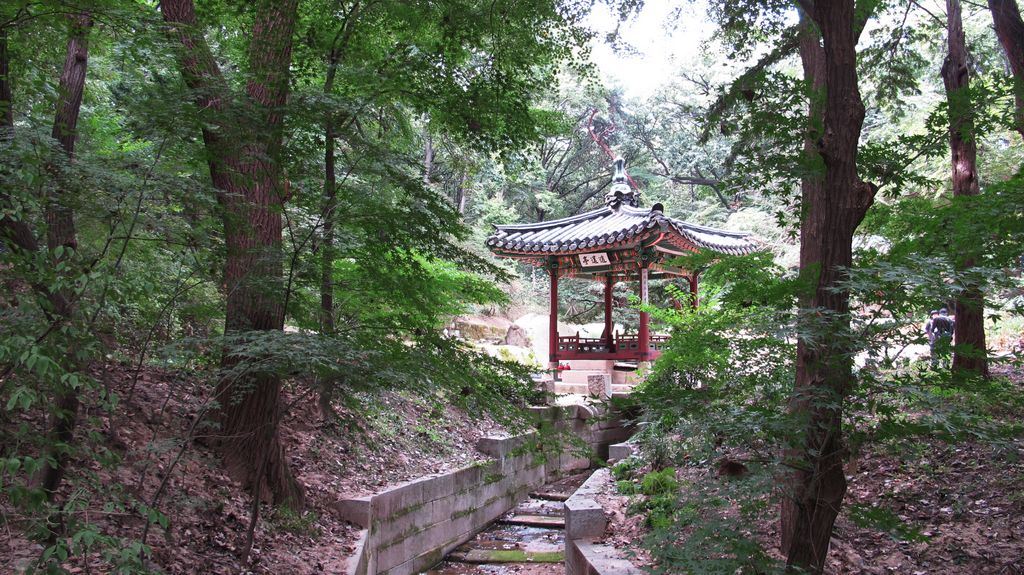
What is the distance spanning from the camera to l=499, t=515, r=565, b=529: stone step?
806 centimetres

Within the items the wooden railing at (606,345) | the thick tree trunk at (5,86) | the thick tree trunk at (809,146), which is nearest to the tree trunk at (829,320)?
the thick tree trunk at (809,146)

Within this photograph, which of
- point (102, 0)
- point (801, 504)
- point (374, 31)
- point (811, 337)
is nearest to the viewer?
point (811, 337)

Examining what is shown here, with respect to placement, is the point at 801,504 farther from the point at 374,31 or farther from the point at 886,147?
the point at 374,31

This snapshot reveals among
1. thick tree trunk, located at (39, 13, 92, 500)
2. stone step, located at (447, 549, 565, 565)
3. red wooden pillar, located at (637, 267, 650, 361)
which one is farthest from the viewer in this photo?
red wooden pillar, located at (637, 267, 650, 361)

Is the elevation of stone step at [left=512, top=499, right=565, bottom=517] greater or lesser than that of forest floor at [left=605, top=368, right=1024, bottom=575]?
lesser

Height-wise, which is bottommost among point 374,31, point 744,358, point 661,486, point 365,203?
point 661,486

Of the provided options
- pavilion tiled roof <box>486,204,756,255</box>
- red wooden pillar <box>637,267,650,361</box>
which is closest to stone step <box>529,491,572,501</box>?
red wooden pillar <box>637,267,650,361</box>

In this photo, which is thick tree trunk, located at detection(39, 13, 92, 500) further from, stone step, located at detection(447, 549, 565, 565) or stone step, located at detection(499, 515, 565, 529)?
stone step, located at detection(499, 515, 565, 529)

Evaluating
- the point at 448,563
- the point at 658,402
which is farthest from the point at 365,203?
the point at 448,563

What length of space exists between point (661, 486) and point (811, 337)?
10.7 ft

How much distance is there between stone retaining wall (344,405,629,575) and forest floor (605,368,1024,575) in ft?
3.94

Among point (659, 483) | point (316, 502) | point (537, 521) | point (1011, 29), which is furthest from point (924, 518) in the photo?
point (537, 521)

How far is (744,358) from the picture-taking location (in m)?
3.03

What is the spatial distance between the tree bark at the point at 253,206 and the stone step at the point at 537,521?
3872 mm
